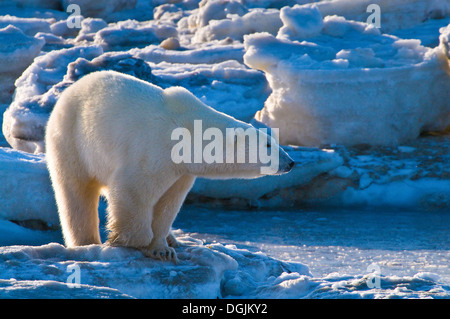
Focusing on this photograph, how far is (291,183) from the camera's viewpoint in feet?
26.0

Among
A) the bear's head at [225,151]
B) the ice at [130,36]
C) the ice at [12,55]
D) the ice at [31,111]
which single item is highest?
the ice at [130,36]

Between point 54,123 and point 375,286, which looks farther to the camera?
point 54,123

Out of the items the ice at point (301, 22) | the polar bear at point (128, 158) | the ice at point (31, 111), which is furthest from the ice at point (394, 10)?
the polar bear at point (128, 158)

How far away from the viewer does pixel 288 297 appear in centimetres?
395

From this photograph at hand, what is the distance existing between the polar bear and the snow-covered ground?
0.90 ft

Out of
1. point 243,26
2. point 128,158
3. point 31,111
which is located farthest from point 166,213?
point 243,26

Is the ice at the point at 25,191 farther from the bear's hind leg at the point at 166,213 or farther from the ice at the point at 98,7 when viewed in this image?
the ice at the point at 98,7

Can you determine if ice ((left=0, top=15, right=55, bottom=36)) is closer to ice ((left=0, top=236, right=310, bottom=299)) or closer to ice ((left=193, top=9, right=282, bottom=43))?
ice ((left=193, top=9, right=282, bottom=43))

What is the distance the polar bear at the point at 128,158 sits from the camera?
159 inches

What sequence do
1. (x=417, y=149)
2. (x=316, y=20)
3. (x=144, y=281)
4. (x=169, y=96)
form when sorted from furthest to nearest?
1. (x=316, y=20)
2. (x=417, y=149)
3. (x=169, y=96)
4. (x=144, y=281)

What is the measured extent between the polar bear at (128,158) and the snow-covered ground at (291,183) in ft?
0.90
